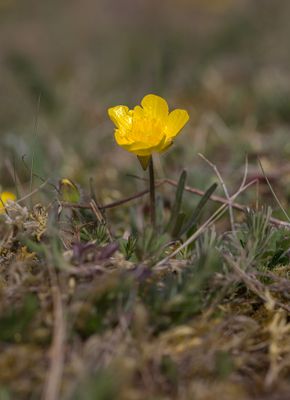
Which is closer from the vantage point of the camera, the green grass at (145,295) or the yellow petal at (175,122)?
the green grass at (145,295)

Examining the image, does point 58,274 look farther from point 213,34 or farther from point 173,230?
point 213,34

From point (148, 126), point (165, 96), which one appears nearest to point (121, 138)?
point (148, 126)

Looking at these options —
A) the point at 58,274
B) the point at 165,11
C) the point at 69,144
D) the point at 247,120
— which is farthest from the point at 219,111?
the point at 165,11

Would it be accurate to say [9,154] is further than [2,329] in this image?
Yes

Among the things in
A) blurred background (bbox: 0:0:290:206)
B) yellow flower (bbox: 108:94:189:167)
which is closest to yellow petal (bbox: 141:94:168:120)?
yellow flower (bbox: 108:94:189:167)

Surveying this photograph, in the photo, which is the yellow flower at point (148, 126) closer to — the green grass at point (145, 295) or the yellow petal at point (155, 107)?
the yellow petal at point (155, 107)

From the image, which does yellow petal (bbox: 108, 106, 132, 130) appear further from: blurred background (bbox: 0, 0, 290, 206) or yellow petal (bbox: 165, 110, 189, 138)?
blurred background (bbox: 0, 0, 290, 206)

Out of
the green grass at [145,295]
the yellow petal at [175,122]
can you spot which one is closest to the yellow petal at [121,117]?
the yellow petal at [175,122]

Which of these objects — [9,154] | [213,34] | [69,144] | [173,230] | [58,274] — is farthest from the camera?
[213,34]
